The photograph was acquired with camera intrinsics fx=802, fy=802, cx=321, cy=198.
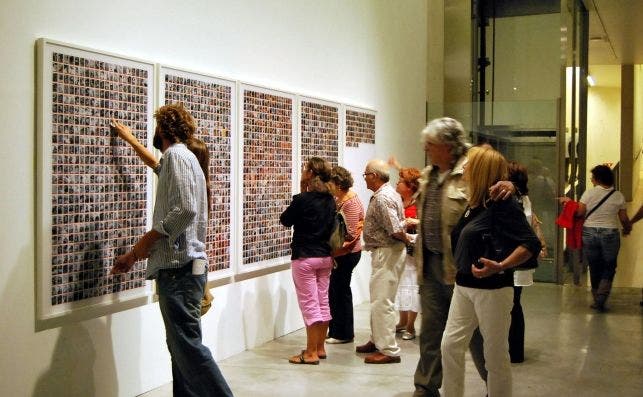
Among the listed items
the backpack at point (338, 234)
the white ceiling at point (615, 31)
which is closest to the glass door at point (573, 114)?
the white ceiling at point (615, 31)

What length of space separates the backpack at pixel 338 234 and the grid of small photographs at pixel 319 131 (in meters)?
1.27

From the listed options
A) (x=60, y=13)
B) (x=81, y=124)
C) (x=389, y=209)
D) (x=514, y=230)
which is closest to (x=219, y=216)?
(x=389, y=209)

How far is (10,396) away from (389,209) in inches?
113

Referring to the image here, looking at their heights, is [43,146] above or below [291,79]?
below

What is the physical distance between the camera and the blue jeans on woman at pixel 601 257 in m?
8.66

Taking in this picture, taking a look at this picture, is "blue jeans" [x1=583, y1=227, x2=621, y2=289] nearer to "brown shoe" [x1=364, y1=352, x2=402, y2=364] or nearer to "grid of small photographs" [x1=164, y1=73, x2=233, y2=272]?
"brown shoe" [x1=364, y1=352, x2=402, y2=364]

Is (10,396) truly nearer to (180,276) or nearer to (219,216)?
(180,276)

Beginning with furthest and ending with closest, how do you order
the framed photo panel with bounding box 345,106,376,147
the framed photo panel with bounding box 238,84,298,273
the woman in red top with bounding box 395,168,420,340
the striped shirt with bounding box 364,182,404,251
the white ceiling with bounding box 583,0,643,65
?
the white ceiling with bounding box 583,0,643,65 < the framed photo panel with bounding box 345,106,376,147 < the woman in red top with bounding box 395,168,420,340 < the framed photo panel with bounding box 238,84,298,273 < the striped shirt with bounding box 364,182,404,251

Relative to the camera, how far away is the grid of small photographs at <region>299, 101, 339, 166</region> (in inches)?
286

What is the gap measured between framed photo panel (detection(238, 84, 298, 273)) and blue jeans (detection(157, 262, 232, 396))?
1.95 metres

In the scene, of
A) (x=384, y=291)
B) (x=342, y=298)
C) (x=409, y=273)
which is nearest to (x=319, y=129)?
(x=409, y=273)

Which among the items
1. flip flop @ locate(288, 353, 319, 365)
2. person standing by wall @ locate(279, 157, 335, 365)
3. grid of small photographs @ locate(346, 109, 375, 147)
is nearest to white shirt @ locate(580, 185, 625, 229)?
grid of small photographs @ locate(346, 109, 375, 147)

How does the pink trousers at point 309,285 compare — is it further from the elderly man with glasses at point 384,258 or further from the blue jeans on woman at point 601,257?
the blue jeans on woman at point 601,257

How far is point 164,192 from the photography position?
13.7ft
